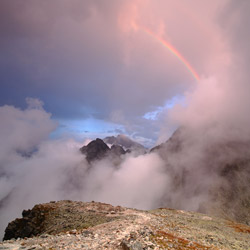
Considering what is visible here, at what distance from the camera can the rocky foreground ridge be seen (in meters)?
20.7

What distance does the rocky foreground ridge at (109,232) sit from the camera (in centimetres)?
2073

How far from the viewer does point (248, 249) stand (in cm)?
3209

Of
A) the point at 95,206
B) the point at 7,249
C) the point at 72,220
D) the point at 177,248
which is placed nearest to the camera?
the point at 7,249

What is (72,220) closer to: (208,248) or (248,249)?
(208,248)

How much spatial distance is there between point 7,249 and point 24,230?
4376 centimetres

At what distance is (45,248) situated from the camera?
1856 centimetres

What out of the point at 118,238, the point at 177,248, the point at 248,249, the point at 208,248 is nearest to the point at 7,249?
the point at 118,238

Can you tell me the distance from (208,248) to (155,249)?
33.5 feet

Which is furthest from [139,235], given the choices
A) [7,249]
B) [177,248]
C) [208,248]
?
[7,249]

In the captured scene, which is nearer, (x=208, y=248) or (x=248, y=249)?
(x=208, y=248)

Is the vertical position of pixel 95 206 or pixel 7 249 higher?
pixel 95 206

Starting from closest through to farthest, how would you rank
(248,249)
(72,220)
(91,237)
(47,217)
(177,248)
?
1. (177,248)
2. (91,237)
3. (248,249)
4. (72,220)
5. (47,217)

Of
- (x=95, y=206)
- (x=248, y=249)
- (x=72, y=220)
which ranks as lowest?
(x=248, y=249)

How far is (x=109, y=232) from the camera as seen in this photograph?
86.8 feet
